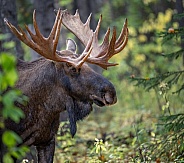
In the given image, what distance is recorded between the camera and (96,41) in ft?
23.7

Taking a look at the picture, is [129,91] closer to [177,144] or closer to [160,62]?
[160,62]

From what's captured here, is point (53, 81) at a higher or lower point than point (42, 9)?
lower

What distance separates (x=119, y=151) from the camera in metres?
8.30

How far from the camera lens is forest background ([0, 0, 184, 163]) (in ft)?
25.2

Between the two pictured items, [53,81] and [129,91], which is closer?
[53,81]

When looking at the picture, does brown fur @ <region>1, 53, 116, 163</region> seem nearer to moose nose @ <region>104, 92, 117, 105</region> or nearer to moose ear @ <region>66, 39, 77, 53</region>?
moose nose @ <region>104, 92, 117, 105</region>

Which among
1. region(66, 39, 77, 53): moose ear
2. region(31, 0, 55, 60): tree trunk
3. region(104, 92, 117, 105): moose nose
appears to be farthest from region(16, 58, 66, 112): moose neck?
region(31, 0, 55, 60): tree trunk

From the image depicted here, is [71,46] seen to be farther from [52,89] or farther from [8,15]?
[8,15]

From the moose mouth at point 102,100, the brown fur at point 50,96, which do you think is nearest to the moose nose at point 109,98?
the moose mouth at point 102,100

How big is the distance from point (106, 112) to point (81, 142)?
586cm

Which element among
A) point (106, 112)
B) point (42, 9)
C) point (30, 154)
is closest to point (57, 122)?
point (30, 154)

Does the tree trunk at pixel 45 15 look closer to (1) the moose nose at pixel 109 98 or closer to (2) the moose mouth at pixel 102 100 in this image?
(2) the moose mouth at pixel 102 100

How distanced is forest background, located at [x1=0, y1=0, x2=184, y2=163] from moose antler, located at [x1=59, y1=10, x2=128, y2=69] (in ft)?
2.51

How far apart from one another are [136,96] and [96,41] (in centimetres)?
938
